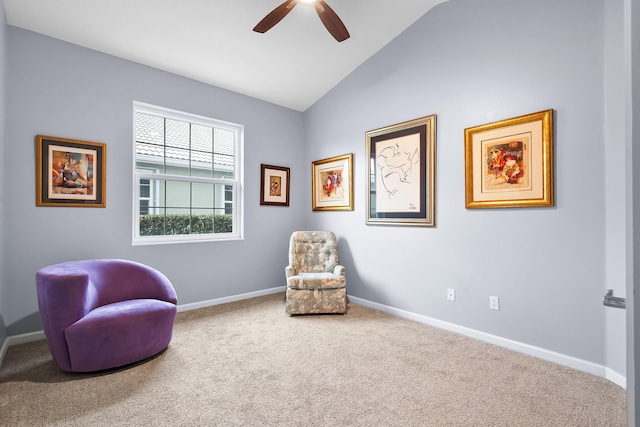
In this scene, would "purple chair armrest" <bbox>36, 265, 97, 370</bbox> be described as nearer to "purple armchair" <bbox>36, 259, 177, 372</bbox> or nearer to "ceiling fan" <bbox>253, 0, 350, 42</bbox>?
"purple armchair" <bbox>36, 259, 177, 372</bbox>

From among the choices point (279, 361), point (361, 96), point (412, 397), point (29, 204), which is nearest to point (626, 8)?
point (412, 397)

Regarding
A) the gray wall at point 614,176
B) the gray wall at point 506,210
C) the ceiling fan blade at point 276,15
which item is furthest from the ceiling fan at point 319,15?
the gray wall at point 614,176

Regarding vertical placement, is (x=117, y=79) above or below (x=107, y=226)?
above

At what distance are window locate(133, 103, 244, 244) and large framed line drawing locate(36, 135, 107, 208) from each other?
1.20 ft

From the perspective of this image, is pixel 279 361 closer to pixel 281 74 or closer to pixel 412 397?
pixel 412 397

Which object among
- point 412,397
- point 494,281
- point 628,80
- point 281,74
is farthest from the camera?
point 281,74

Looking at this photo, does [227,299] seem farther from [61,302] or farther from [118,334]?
[61,302]

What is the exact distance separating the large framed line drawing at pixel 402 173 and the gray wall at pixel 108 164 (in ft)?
5.14

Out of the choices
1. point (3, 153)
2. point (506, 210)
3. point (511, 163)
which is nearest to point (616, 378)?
point (506, 210)

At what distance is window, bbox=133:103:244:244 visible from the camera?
3527 mm

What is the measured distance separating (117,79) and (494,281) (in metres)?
4.17

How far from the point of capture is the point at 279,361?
8.04 ft

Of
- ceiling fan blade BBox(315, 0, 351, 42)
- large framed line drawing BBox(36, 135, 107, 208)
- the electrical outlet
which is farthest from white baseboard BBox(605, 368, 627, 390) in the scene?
large framed line drawing BBox(36, 135, 107, 208)

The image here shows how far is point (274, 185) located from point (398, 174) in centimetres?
182
